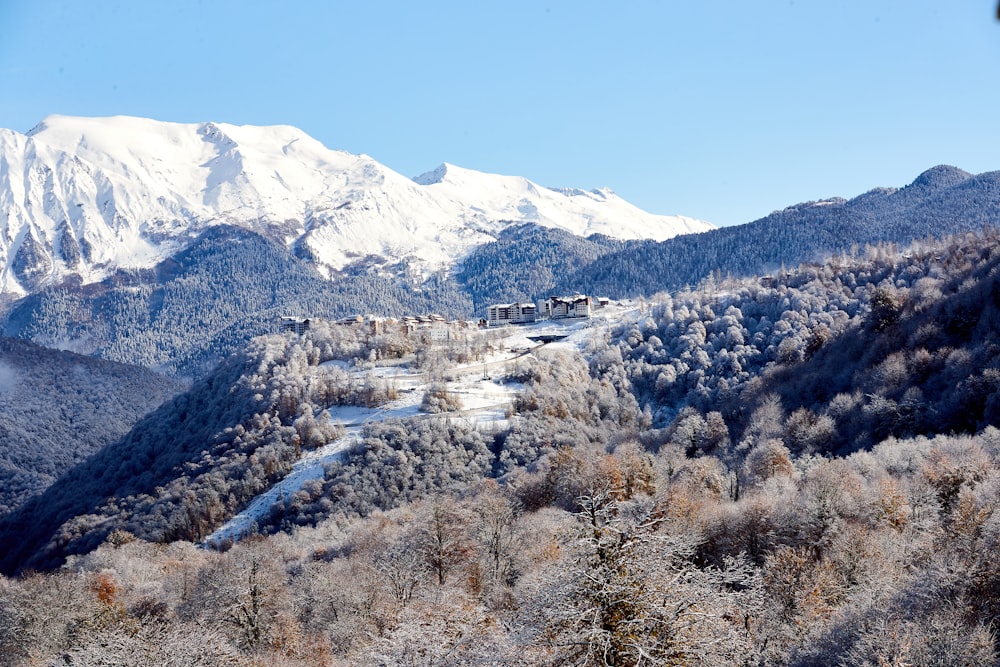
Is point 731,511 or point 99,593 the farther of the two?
point 99,593

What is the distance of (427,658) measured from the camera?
16.0m

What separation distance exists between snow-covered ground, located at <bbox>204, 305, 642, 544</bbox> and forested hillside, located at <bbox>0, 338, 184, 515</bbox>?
249 feet

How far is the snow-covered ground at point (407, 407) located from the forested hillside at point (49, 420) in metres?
76.0

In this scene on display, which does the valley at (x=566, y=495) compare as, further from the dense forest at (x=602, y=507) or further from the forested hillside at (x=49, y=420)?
the forested hillside at (x=49, y=420)

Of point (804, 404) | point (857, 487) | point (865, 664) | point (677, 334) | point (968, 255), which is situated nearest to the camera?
point (865, 664)

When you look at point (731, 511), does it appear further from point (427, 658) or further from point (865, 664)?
point (427, 658)

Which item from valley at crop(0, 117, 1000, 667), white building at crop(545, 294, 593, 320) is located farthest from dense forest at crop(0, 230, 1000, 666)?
white building at crop(545, 294, 593, 320)

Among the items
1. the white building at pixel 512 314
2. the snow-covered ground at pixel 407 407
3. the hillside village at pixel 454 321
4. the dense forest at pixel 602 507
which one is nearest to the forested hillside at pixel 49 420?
the dense forest at pixel 602 507

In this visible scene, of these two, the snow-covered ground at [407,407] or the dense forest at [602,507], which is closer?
the dense forest at [602,507]

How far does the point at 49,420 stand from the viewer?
170 meters

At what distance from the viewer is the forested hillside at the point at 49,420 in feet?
452

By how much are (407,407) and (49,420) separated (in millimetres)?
132357

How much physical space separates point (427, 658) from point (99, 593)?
32655 millimetres

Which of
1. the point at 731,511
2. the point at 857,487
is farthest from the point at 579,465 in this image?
the point at 857,487
